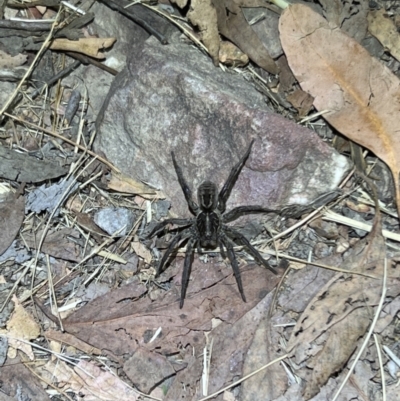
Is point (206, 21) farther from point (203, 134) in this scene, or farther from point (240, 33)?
point (203, 134)

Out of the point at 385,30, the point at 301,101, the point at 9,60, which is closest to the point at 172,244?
the point at 301,101

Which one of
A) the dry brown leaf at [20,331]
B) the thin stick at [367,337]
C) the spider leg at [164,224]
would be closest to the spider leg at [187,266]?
the spider leg at [164,224]

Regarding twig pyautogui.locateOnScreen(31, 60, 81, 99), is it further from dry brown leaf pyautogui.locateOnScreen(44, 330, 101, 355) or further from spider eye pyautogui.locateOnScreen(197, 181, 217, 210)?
dry brown leaf pyautogui.locateOnScreen(44, 330, 101, 355)

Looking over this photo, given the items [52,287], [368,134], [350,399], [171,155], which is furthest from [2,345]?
[368,134]

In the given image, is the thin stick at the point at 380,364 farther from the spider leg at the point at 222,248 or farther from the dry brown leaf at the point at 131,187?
the dry brown leaf at the point at 131,187

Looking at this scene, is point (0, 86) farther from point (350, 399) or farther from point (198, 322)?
point (350, 399)

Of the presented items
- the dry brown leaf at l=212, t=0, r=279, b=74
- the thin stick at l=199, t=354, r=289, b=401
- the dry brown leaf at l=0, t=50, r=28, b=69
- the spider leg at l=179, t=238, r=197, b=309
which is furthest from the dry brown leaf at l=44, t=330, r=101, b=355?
the dry brown leaf at l=212, t=0, r=279, b=74
